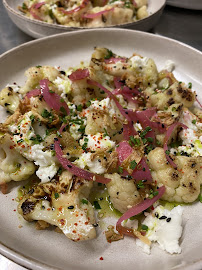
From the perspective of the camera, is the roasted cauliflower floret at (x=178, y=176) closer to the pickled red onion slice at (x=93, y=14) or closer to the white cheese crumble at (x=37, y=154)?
the white cheese crumble at (x=37, y=154)

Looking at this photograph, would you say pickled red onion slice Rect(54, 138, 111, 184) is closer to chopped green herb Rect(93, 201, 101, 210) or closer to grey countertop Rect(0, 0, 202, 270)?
chopped green herb Rect(93, 201, 101, 210)

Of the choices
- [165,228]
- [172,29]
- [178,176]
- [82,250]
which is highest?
[172,29]

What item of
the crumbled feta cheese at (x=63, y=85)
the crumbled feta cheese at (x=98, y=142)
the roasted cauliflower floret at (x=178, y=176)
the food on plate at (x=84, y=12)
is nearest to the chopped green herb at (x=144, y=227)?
the roasted cauliflower floret at (x=178, y=176)

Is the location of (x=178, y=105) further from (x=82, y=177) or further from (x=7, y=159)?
(x=7, y=159)

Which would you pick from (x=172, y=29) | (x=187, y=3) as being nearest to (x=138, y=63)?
(x=172, y=29)

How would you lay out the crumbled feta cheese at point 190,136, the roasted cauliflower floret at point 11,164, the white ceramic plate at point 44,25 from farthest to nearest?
the white ceramic plate at point 44,25 → the crumbled feta cheese at point 190,136 → the roasted cauliflower floret at point 11,164

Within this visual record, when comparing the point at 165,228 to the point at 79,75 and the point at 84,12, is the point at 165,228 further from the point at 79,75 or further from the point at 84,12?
the point at 84,12
